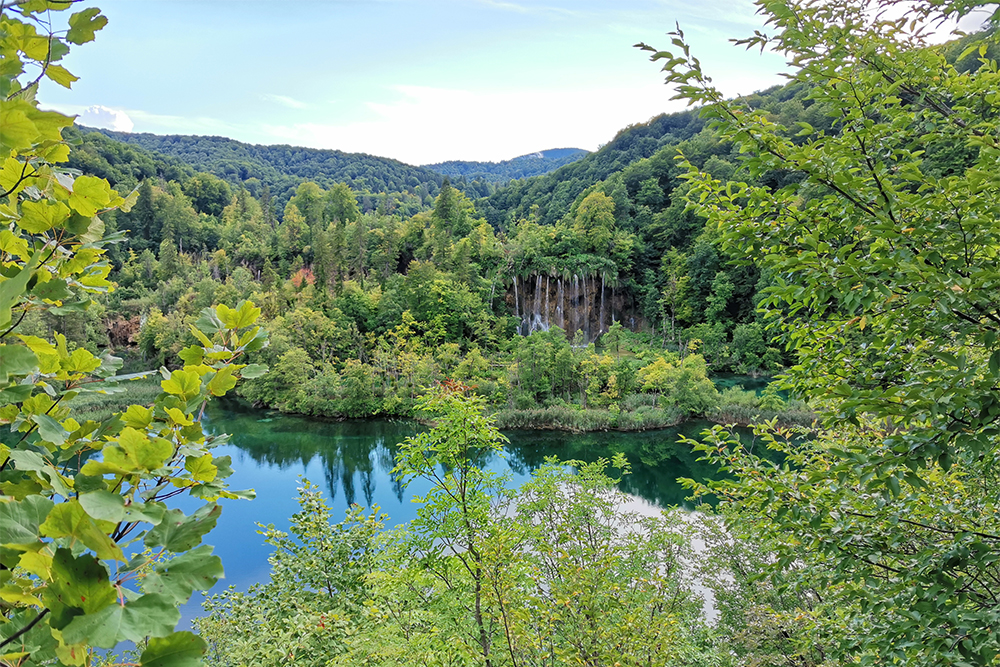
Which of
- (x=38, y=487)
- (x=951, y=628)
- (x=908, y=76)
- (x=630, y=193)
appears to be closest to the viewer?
(x=38, y=487)

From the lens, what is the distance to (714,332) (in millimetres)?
29844

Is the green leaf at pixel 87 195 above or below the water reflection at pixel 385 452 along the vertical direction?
above

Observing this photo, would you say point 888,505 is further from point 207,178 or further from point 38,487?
point 207,178

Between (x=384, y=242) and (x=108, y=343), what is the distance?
18771 millimetres

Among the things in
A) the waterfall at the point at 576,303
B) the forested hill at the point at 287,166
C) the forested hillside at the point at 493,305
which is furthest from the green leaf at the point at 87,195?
the forested hill at the point at 287,166

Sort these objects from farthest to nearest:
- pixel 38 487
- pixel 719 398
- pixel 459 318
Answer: pixel 459 318 < pixel 719 398 < pixel 38 487

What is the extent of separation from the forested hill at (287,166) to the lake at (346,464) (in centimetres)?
5685

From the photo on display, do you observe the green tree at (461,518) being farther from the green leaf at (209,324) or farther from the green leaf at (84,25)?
the green leaf at (84,25)

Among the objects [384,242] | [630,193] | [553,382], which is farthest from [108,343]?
[630,193]

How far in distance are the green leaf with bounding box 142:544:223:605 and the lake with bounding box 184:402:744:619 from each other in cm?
1190

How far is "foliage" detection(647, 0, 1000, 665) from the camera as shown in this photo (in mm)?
1745

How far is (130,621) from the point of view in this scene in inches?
21.8

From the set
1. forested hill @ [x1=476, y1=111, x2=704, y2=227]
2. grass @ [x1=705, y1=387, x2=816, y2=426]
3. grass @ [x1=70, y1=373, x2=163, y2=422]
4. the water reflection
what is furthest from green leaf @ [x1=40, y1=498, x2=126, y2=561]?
forested hill @ [x1=476, y1=111, x2=704, y2=227]

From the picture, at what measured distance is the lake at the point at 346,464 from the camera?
1341cm
